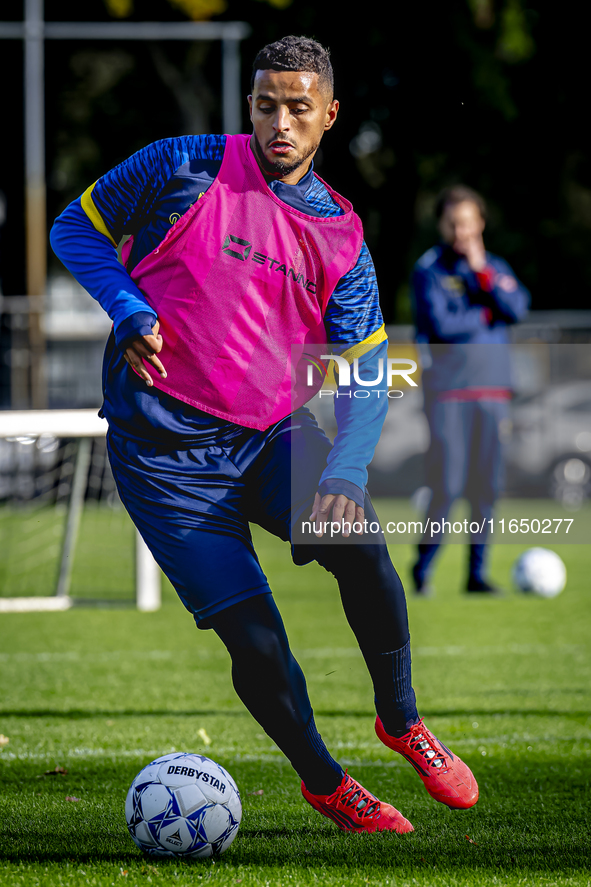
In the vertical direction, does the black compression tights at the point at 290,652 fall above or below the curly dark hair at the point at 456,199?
below

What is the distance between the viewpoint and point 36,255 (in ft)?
63.3

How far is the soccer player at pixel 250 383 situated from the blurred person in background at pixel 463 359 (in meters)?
4.76

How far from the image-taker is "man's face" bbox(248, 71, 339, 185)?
341cm

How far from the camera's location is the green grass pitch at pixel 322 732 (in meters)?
3.31

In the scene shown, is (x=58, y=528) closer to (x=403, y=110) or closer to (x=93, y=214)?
(x=93, y=214)

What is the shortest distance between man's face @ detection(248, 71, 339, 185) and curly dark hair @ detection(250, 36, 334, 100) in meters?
0.02

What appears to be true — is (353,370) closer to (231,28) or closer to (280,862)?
(280,862)

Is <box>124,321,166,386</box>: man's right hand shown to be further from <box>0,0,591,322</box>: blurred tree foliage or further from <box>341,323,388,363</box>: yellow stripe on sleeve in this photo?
<box>0,0,591,322</box>: blurred tree foliage

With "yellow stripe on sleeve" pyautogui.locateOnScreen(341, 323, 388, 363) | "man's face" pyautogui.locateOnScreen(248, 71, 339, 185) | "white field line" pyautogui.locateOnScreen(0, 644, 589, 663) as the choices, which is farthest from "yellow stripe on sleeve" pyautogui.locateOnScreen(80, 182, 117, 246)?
"white field line" pyautogui.locateOnScreen(0, 644, 589, 663)

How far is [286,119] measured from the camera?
3.41 m

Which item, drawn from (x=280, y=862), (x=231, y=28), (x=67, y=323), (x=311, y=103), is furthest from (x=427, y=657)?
(x=67, y=323)

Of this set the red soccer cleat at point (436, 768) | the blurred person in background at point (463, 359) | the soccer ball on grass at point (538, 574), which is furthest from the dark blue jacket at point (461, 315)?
the red soccer cleat at point (436, 768)

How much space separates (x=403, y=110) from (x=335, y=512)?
15018 mm

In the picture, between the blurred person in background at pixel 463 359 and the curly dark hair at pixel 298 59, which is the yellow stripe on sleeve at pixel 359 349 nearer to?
the curly dark hair at pixel 298 59
